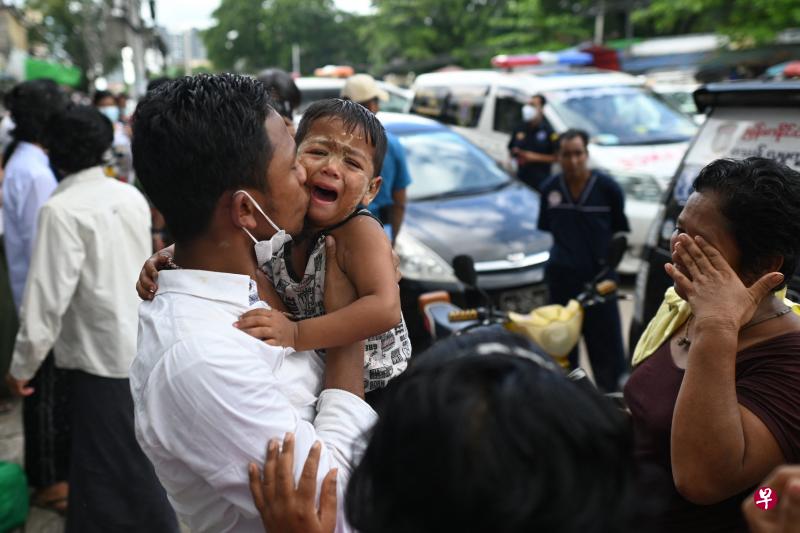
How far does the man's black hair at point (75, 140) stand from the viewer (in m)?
3.02

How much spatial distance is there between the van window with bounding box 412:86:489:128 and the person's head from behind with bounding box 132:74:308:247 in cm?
872

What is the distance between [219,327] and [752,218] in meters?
1.25

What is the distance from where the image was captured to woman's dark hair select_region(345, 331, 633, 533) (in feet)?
2.59

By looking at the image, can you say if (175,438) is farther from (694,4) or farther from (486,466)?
(694,4)

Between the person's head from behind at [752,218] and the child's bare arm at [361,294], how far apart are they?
2.41 ft

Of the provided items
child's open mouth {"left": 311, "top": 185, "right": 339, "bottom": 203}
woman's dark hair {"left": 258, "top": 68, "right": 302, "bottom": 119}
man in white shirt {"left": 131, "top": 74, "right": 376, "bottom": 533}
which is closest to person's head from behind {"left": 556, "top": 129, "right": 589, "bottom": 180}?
woman's dark hair {"left": 258, "top": 68, "right": 302, "bottom": 119}

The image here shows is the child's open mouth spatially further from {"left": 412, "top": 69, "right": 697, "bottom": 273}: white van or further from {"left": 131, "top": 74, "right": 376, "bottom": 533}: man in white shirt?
{"left": 412, "top": 69, "right": 697, "bottom": 273}: white van

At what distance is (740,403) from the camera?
155cm

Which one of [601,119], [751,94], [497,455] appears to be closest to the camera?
[497,455]

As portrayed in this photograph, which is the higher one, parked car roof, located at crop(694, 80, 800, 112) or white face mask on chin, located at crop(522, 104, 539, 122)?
parked car roof, located at crop(694, 80, 800, 112)

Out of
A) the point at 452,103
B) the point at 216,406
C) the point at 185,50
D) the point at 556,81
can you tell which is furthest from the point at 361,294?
the point at 185,50

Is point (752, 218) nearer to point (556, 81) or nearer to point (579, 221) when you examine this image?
point (579, 221)

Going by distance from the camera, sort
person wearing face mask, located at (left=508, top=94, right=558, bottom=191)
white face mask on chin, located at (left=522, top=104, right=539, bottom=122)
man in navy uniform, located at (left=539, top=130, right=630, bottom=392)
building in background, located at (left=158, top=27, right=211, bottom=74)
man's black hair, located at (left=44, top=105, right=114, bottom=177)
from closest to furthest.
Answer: man's black hair, located at (left=44, top=105, right=114, bottom=177), man in navy uniform, located at (left=539, top=130, right=630, bottom=392), person wearing face mask, located at (left=508, top=94, right=558, bottom=191), white face mask on chin, located at (left=522, top=104, right=539, bottom=122), building in background, located at (left=158, top=27, right=211, bottom=74)

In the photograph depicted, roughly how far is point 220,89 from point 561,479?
0.94 m
